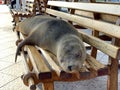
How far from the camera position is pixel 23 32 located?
3156 millimetres

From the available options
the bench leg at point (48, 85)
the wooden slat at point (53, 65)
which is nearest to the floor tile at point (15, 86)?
the wooden slat at point (53, 65)

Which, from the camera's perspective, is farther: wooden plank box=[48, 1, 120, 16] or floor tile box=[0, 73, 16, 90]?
floor tile box=[0, 73, 16, 90]

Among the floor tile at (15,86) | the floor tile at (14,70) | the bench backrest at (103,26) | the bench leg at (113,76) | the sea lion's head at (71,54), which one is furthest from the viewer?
the floor tile at (14,70)

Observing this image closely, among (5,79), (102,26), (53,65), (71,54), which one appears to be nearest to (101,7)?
(102,26)

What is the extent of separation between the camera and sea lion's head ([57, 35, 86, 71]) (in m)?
1.68

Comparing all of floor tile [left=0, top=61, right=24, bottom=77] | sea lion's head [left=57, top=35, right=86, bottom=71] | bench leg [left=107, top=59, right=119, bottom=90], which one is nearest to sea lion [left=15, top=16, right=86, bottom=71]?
sea lion's head [left=57, top=35, right=86, bottom=71]

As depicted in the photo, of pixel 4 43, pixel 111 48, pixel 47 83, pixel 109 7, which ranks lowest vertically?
pixel 4 43

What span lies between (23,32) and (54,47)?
1.20m

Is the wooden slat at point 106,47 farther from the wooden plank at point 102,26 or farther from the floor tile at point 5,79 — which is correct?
the floor tile at point 5,79

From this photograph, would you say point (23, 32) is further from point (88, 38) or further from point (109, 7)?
point (109, 7)

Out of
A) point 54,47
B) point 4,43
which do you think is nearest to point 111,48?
point 54,47

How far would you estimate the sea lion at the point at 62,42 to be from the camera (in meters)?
1.73

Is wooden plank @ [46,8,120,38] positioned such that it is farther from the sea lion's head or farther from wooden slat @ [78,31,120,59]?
the sea lion's head

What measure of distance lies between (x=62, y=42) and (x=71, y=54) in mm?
216
